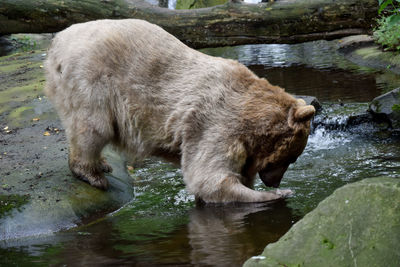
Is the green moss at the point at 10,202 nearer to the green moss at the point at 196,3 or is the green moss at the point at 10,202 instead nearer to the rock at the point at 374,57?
the rock at the point at 374,57

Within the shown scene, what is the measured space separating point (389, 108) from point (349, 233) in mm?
5696

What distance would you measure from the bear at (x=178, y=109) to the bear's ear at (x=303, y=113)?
0.01 meters

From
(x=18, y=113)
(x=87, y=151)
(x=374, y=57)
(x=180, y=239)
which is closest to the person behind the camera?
(x=180, y=239)

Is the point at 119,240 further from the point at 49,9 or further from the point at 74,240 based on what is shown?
the point at 49,9

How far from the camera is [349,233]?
3402 millimetres

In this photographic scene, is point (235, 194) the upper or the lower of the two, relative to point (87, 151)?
lower

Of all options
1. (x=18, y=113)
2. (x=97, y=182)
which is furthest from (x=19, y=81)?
(x=97, y=182)

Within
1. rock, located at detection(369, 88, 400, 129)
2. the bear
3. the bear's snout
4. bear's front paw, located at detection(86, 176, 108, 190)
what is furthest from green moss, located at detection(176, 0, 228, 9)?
the bear's snout

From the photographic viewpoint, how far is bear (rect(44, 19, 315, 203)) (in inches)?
237

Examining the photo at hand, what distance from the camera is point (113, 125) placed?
248 inches

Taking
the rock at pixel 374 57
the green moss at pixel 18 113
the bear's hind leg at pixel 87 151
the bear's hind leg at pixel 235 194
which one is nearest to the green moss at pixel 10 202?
the bear's hind leg at pixel 87 151

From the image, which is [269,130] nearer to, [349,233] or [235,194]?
[235,194]

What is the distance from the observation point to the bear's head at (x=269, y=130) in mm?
6031

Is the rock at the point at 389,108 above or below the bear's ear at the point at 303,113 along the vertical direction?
below
